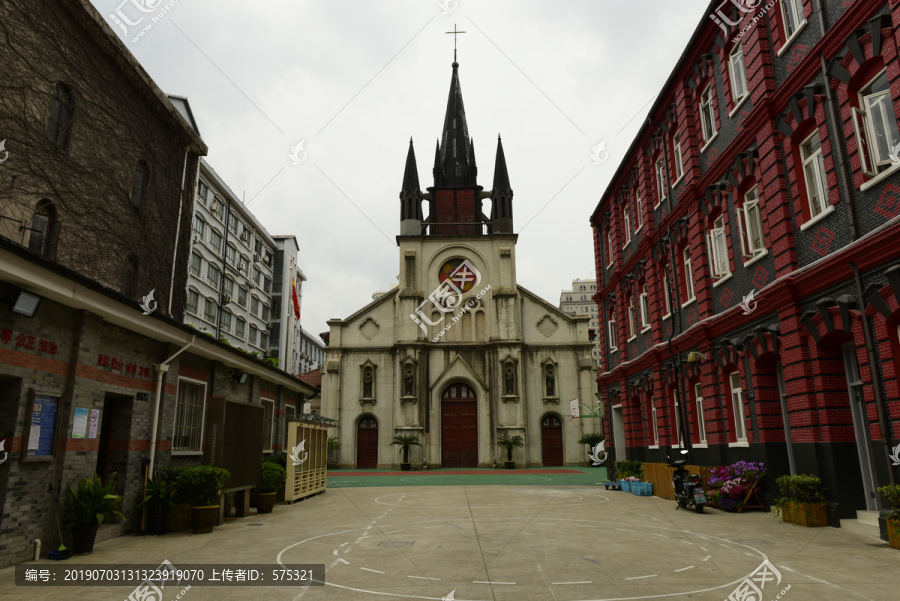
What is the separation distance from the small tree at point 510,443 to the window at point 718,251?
2622cm

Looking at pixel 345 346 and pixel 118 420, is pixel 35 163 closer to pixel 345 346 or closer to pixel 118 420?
pixel 118 420

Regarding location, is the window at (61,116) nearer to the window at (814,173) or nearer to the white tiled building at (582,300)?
the window at (814,173)

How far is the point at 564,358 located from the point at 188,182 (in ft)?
100

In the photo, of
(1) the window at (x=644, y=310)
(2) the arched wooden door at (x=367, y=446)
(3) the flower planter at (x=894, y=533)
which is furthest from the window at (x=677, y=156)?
(2) the arched wooden door at (x=367, y=446)

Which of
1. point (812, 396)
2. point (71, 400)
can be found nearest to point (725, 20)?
point (812, 396)

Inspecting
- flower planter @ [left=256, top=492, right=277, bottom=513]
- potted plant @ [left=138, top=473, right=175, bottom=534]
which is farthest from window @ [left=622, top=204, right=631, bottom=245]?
potted plant @ [left=138, top=473, right=175, bottom=534]

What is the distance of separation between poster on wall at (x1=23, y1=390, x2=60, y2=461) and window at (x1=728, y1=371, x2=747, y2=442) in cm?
1601

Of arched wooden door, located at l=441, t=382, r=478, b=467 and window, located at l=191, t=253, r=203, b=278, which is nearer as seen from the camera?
arched wooden door, located at l=441, t=382, r=478, b=467

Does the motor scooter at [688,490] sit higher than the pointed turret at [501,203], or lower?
lower

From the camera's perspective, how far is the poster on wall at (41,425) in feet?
31.1

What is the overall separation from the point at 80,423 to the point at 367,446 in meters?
35.0

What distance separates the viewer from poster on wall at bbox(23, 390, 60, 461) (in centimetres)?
948

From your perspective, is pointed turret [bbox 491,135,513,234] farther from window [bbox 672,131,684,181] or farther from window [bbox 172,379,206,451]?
window [bbox 172,379,206,451]

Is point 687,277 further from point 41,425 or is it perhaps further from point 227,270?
point 227,270
